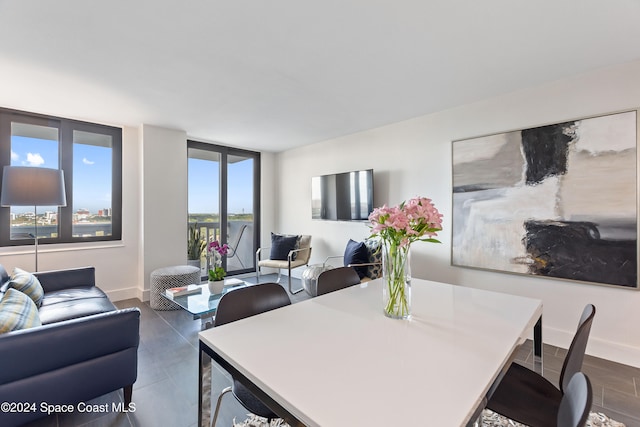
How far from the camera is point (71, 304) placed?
230cm

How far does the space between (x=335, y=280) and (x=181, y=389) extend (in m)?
1.31

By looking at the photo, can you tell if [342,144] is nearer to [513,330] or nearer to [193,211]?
[193,211]

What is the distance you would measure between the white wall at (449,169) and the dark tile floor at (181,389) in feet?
1.01

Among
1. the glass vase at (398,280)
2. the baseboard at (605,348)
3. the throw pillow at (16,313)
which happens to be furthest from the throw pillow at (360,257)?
the throw pillow at (16,313)

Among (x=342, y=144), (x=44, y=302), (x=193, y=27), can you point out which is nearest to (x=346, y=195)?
(x=342, y=144)

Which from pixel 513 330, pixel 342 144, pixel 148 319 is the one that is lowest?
pixel 148 319

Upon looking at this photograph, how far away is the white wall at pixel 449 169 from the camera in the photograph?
7.43 ft

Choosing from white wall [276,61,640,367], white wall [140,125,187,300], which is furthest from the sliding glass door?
white wall [276,61,640,367]

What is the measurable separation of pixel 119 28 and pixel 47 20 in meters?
0.40

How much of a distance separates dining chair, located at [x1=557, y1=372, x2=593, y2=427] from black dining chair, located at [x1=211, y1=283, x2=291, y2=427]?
1.02m

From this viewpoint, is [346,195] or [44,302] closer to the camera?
[44,302]

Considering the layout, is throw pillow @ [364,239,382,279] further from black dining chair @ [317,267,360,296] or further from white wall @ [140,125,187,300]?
white wall @ [140,125,187,300]

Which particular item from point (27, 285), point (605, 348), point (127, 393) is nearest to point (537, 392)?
point (605, 348)

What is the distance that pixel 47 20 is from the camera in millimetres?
1718
